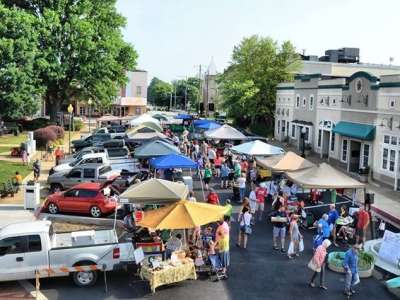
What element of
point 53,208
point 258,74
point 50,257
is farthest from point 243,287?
point 258,74

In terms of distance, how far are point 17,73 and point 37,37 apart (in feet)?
21.4

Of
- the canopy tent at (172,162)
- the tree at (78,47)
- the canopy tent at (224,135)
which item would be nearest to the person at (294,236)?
the canopy tent at (172,162)

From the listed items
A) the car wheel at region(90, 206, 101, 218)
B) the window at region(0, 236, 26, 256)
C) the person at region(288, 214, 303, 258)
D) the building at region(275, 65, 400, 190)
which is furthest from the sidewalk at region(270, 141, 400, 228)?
the window at region(0, 236, 26, 256)

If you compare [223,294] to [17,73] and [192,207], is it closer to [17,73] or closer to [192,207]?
[192,207]

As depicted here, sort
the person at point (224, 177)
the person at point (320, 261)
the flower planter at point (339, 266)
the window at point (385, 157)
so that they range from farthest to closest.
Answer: the window at point (385, 157) → the person at point (224, 177) → the flower planter at point (339, 266) → the person at point (320, 261)

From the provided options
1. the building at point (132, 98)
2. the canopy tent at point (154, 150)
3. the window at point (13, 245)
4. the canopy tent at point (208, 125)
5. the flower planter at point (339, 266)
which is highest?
the building at point (132, 98)

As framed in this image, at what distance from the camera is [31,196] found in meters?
22.5

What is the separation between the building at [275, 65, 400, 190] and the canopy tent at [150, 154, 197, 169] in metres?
12.9

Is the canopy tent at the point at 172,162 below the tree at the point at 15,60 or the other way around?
below

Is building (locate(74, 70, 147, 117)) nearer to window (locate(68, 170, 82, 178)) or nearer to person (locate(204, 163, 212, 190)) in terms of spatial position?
person (locate(204, 163, 212, 190))

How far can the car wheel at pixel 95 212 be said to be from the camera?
842 inches

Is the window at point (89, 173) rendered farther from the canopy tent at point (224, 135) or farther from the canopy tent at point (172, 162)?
the canopy tent at point (224, 135)

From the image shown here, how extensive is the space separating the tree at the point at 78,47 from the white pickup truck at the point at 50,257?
121 feet

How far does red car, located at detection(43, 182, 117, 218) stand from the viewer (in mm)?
21391
